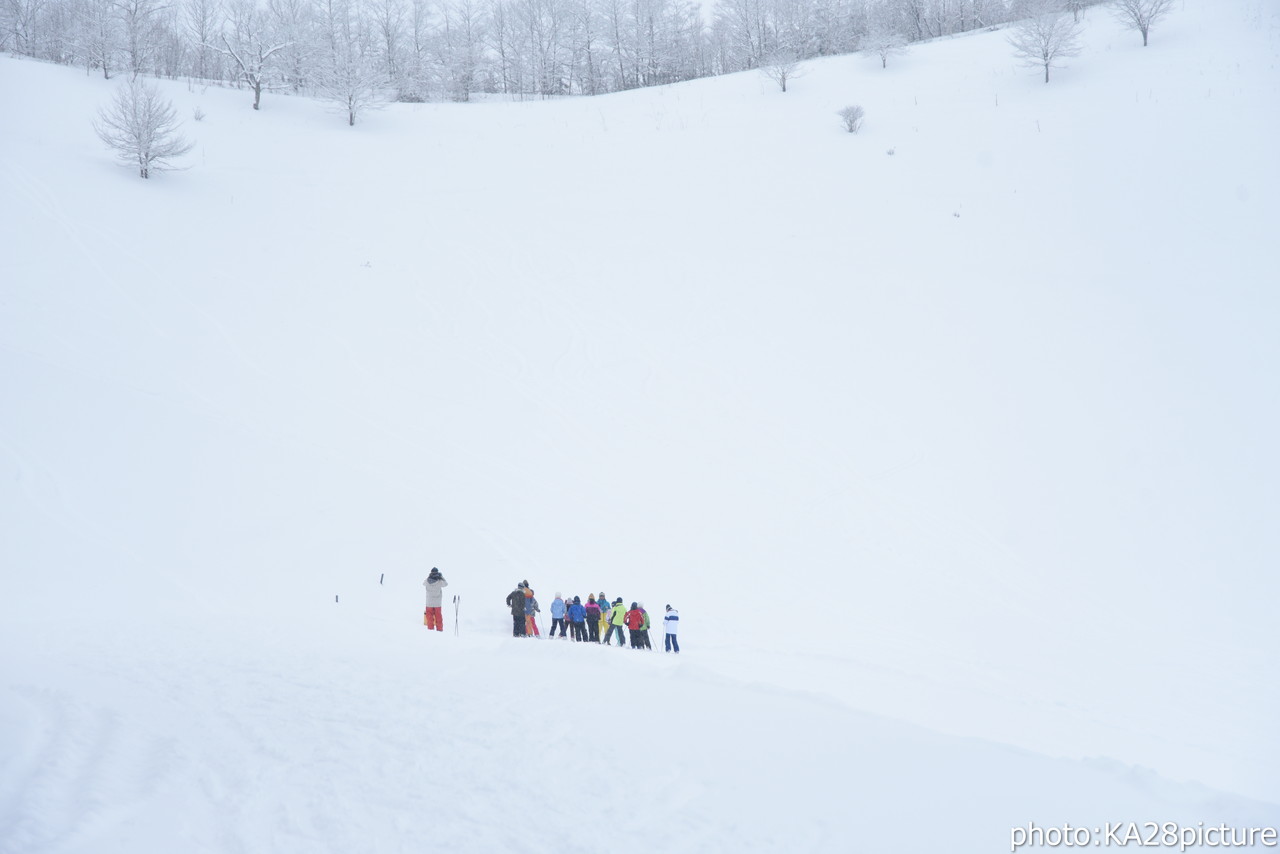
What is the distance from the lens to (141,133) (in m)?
24.8

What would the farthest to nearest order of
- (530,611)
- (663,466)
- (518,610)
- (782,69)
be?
(782,69) → (663,466) → (530,611) → (518,610)

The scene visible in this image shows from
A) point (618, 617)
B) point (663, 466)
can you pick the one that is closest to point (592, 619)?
point (618, 617)

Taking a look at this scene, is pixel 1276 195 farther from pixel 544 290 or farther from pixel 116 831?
pixel 116 831

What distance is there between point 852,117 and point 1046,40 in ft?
27.5

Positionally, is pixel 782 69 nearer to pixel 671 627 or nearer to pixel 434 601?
pixel 671 627

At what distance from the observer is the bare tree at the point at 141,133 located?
977 inches

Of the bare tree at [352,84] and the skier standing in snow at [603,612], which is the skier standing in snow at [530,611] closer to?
the skier standing in snow at [603,612]

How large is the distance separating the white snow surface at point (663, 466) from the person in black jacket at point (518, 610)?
24.0 inches

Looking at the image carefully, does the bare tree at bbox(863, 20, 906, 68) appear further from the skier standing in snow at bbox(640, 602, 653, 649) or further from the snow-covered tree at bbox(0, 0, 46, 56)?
the snow-covered tree at bbox(0, 0, 46, 56)

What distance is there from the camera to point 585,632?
12.4m

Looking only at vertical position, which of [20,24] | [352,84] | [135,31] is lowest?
[352,84]

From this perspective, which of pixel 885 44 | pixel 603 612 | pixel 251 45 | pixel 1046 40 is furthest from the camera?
pixel 885 44

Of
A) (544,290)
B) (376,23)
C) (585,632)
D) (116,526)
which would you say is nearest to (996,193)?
(544,290)

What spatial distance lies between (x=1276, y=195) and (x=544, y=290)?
20950 millimetres
